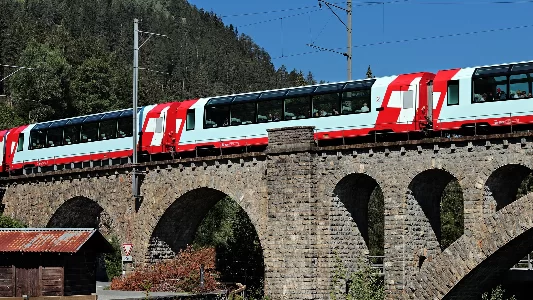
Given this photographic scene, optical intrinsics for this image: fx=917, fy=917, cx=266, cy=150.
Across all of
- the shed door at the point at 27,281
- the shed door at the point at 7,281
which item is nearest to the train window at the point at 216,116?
the shed door at the point at 27,281

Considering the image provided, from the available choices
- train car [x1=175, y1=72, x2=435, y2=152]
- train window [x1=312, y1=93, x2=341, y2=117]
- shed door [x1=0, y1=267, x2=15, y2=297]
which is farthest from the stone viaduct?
shed door [x1=0, y1=267, x2=15, y2=297]

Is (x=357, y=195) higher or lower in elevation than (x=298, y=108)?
lower

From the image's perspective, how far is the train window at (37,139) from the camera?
57656 millimetres

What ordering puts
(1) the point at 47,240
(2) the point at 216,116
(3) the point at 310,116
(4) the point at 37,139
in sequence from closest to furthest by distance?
(1) the point at 47,240, (3) the point at 310,116, (2) the point at 216,116, (4) the point at 37,139

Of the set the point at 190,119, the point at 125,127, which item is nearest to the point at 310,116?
the point at 190,119

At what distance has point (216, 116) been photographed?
46469 mm

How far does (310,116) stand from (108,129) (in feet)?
50.5

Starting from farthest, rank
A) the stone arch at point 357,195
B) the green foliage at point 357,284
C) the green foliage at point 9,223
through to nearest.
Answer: the green foliage at point 9,223 → the stone arch at point 357,195 → the green foliage at point 357,284

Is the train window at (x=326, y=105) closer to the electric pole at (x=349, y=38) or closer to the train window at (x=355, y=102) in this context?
the train window at (x=355, y=102)

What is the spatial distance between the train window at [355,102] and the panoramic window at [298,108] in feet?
6.52

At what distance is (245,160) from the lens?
4259 centimetres

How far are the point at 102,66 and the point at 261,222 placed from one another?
7127 centimetres

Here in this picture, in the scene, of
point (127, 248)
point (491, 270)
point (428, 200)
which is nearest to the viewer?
point (491, 270)

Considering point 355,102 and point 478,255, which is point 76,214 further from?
point 478,255
